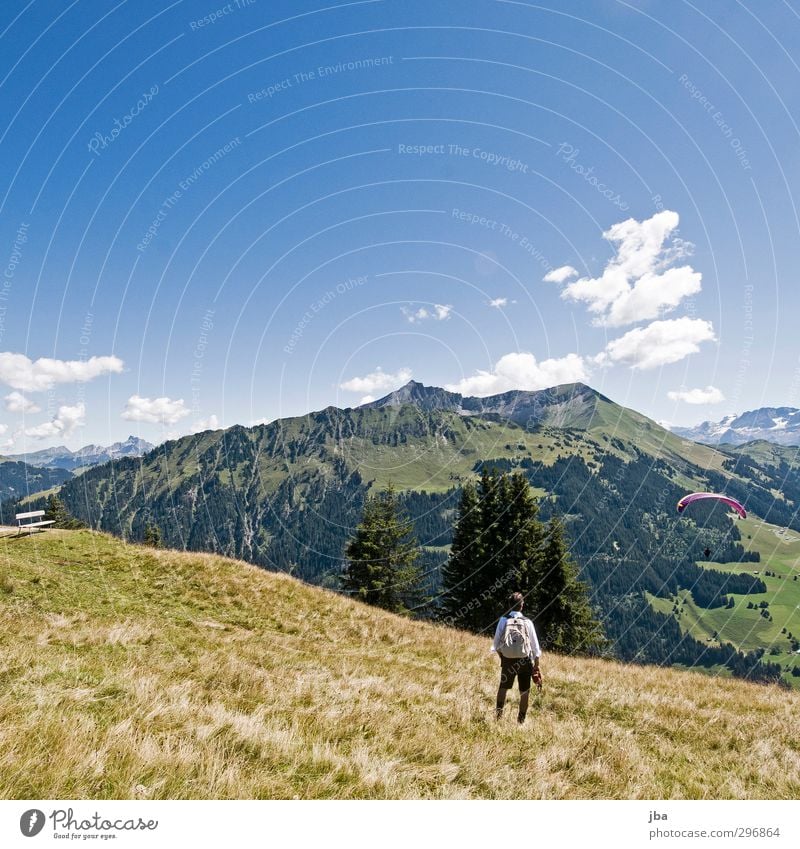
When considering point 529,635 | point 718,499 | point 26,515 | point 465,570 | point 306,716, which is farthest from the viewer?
point 465,570

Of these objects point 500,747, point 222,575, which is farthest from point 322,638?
point 500,747

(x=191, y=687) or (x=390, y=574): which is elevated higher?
(x=191, y=687)

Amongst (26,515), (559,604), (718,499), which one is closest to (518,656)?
(26,515)

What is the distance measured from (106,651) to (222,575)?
954 cm

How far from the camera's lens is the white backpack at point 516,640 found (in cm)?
950

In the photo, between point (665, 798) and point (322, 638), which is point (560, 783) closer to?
→ point (665, 798)

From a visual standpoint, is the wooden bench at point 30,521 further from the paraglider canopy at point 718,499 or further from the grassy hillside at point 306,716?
the paraglider canopy at point 718,499

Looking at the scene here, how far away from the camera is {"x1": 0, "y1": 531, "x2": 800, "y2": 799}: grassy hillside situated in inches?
210

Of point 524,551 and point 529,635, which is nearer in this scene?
point 529,635

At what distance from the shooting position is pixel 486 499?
38906 millimetres

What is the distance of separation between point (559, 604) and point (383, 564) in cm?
1620

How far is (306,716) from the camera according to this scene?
7637 millimetres

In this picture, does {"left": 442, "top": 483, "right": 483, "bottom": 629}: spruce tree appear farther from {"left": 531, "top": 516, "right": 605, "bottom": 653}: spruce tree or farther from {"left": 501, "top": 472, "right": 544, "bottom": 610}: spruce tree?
{"left": 531, "top": 516, "right": 605, "bottom": 653}: spruce tree

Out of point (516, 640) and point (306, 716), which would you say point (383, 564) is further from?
point (306, 716)
